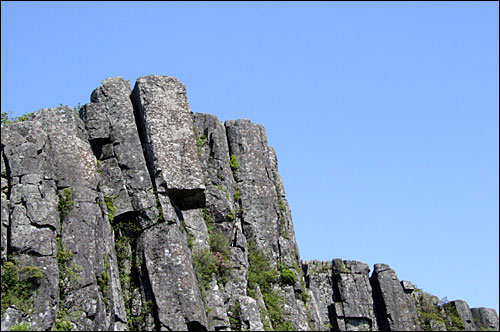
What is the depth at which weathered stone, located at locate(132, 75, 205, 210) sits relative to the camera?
4006 cm

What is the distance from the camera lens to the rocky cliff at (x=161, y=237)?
34.3 meters

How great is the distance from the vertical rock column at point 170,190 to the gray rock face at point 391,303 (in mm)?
13639

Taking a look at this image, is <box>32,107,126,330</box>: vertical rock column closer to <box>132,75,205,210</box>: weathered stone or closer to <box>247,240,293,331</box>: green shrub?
<box>132,75,205,210</box>: weathered stone

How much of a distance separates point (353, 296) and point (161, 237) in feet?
48.8

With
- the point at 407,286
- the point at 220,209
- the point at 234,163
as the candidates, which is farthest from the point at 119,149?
the point at 407,286

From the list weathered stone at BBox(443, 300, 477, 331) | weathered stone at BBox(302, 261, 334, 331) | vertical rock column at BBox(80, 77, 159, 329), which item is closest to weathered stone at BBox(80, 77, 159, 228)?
vertical rock column at BBox(80, 77, 159, 329)

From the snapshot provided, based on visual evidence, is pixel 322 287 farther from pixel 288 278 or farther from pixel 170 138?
pixel 170 138

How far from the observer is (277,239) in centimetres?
4594

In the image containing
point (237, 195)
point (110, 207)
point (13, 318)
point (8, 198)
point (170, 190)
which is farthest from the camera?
point (237, 195)

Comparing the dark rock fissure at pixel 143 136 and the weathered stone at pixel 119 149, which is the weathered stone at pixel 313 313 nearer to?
the weathered stone at pixel 119 149

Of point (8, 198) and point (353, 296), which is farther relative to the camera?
point (353, 296)

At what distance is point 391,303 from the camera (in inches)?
1871

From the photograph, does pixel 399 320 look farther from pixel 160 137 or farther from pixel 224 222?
pixel 160 137

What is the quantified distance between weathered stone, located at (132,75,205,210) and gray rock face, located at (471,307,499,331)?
20003mm
